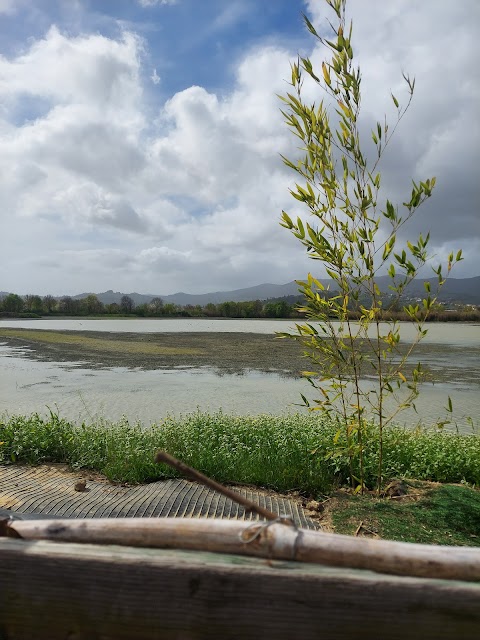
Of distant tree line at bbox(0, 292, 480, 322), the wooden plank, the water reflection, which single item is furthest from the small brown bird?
distant tree line at bbox(0, 292, 480, 322)

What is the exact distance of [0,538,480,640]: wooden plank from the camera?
0.90 m

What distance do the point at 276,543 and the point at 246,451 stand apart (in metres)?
5.52

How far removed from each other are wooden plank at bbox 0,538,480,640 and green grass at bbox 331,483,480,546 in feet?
9.92

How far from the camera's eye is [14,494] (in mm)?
4797

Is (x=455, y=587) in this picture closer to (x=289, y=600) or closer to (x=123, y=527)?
(x=289, y=600)

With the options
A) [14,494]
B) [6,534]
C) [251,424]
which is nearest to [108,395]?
[251,424]

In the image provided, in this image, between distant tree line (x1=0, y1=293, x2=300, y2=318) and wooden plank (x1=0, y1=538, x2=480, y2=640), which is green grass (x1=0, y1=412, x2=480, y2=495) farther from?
distant tree line (x1=0, y1=293, x2=300, y2=318)

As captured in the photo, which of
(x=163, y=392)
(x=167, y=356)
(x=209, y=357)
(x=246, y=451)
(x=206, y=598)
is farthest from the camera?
(x=167, y=356)

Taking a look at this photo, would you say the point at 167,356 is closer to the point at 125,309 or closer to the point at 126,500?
the point at 126,500

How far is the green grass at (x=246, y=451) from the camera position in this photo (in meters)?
5.54

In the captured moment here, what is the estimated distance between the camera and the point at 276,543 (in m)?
0.98

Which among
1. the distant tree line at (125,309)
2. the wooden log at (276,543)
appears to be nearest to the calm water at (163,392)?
the wooden log at (276,543)

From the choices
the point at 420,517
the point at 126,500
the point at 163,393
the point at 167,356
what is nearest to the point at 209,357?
the point at 167,356

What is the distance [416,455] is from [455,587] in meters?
5.64
